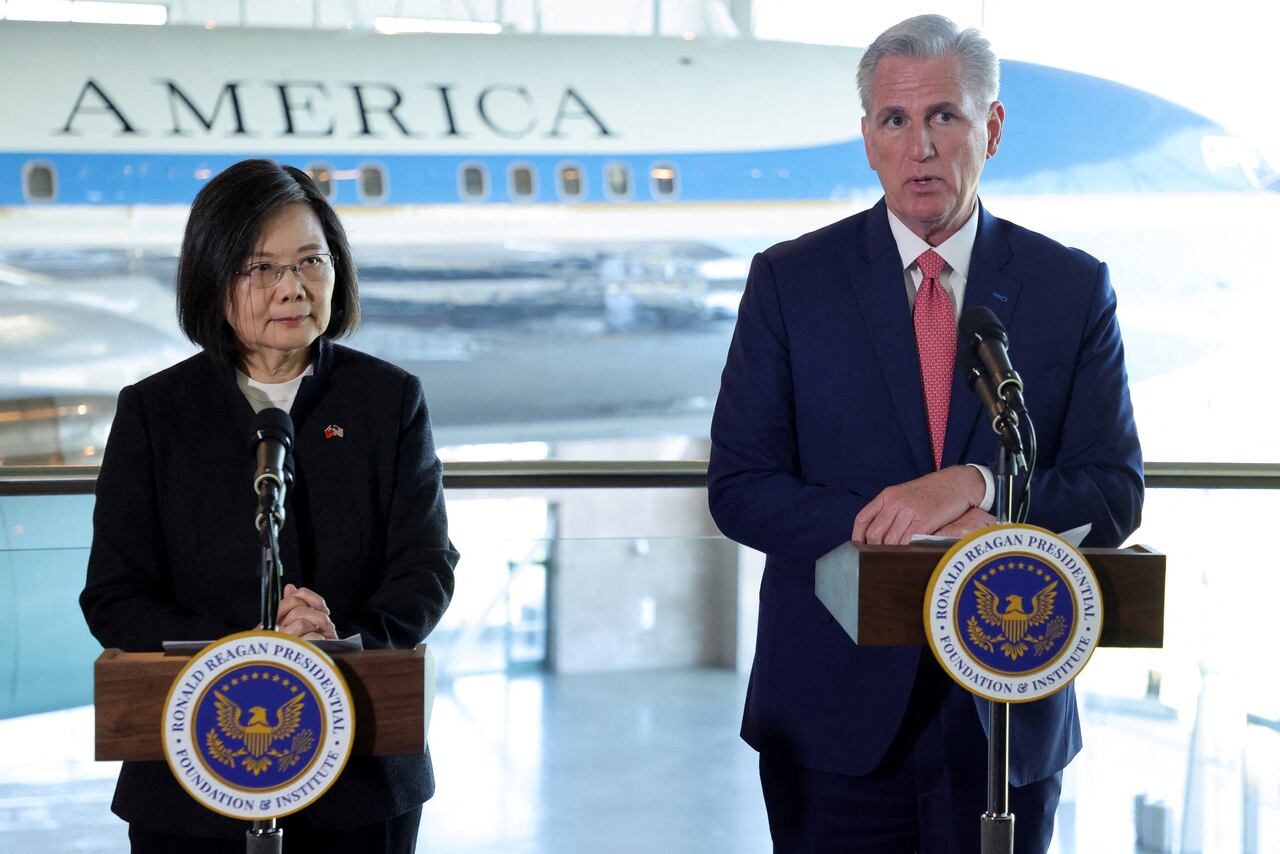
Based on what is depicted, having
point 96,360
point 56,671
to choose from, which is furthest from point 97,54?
point 56,671

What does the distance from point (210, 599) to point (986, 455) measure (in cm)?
88

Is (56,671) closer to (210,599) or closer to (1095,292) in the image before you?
(210,599)

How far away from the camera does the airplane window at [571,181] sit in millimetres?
7156

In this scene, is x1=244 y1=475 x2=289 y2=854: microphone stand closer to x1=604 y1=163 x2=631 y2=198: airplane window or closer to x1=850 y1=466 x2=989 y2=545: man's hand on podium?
x1=850 y1=466 x2=989 y2=545: man's hand on podium

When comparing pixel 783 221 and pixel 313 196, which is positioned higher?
pixel 783 221

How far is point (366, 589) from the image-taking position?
5.27 ft

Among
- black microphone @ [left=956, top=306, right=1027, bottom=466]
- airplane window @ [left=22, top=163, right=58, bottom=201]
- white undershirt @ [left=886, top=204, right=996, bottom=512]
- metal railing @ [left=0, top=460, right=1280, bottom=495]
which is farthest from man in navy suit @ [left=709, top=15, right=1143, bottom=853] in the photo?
airplane window @ [left=22, top=163, right=58, bottom=201]

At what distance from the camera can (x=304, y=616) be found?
1.39 m

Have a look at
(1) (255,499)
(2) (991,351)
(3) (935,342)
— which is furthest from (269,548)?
(3) (935,342)

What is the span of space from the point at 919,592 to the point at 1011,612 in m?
0.08

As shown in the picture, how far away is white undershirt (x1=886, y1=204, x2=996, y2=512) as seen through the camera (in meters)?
1.68

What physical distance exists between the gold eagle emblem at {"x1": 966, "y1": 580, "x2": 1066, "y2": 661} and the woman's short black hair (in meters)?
0.86

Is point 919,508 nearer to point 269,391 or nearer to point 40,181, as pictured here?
point 269,391

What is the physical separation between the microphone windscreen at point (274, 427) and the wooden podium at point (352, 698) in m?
0.21
